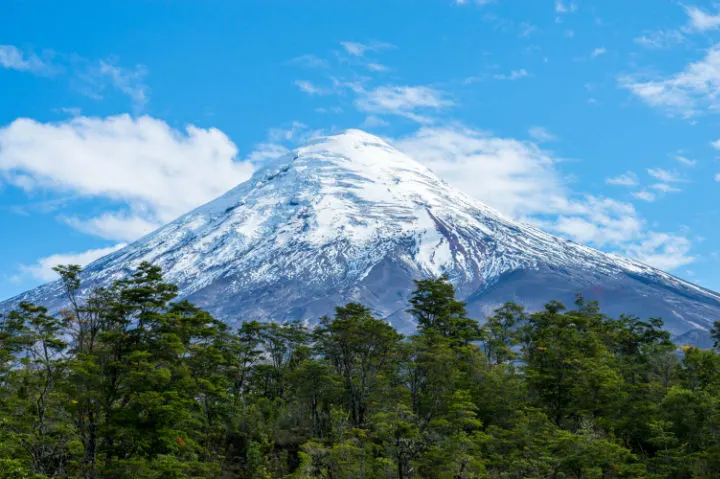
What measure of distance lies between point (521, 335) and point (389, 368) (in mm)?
16584

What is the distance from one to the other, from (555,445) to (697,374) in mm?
11707

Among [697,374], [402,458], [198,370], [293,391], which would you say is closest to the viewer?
[402,458]

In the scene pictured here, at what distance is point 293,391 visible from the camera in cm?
3731

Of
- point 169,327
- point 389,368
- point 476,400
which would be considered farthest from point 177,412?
point 476,400

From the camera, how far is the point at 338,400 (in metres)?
35.0

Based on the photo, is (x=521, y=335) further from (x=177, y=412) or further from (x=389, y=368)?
(x=177, y=412)

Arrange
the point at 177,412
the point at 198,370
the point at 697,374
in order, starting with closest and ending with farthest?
the point at 177,412
the point at 198,370
the point at 697,374

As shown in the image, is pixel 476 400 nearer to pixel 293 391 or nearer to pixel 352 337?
pixel 352 337

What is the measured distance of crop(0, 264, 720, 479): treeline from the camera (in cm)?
2308

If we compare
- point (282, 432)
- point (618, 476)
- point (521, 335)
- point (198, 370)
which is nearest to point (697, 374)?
point (618, 476)

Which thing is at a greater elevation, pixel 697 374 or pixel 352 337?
pixel 352 337

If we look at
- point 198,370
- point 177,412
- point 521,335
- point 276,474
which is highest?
point 521,335

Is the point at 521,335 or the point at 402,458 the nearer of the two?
the point at 402,458

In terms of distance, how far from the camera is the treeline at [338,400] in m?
23.1
